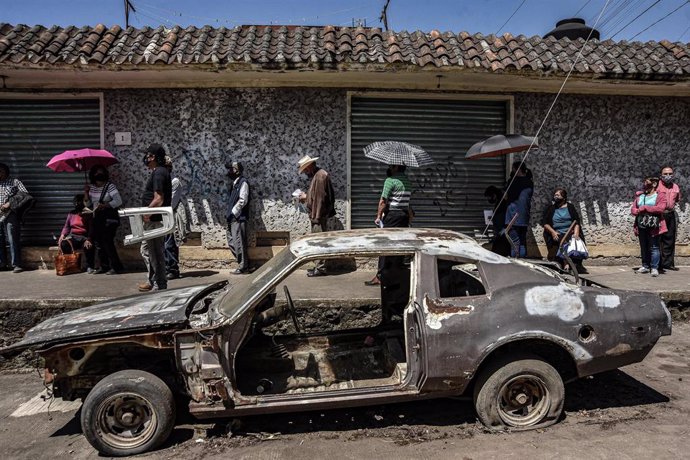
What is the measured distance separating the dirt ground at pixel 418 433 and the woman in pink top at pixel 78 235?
3455 millimetres

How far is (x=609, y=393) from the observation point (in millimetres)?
4367

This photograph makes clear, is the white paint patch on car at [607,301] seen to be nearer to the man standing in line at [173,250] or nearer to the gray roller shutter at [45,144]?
the man standing in line at [173,250]

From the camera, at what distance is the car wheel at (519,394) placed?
354 cm

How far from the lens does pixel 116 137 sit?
7.97 m

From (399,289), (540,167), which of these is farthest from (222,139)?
(540,167)

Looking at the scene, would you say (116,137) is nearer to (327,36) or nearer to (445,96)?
(327,36)

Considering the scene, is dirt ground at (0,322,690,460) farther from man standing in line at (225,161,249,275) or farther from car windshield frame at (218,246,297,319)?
man standing in line at (225,161,249,275)

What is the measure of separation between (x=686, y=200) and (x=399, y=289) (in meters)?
6.74

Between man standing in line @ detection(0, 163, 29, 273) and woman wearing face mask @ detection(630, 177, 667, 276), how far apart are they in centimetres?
939

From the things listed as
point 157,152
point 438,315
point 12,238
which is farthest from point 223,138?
point 438,315

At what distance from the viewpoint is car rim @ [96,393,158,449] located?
342 cm

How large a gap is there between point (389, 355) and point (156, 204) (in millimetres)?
3677

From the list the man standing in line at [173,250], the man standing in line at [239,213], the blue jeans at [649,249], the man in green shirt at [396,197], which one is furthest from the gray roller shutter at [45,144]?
the blue jeans at [649,249]

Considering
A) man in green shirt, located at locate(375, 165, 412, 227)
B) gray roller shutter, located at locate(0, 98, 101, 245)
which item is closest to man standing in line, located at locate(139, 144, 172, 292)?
gray roller shutter, located at locate(0, 98, 101, 245)
